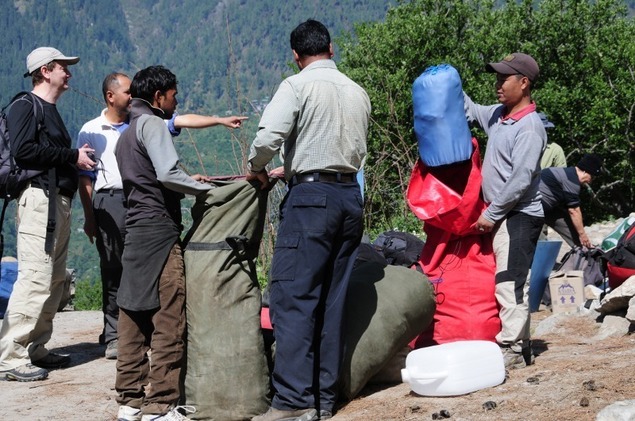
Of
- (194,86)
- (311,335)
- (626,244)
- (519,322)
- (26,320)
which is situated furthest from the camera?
(194,86)

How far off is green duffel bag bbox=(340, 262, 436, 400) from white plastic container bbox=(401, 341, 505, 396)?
221 mm

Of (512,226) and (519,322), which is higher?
(512,226)

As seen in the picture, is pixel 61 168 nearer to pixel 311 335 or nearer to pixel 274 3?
pixel 311 335

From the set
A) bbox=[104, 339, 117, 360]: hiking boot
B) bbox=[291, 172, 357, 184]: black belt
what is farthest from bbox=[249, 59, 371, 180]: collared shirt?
bbox=[104, 339, 117, 360]: hiking boot

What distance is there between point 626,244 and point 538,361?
144cm

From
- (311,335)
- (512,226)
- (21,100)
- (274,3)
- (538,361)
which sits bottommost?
(538,361)

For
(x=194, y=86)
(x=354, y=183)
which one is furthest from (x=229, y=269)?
(x=194, y=86)

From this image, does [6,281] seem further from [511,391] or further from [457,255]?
[511,391]

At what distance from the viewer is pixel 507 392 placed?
15.8ft

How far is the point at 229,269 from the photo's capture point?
5.00 metres

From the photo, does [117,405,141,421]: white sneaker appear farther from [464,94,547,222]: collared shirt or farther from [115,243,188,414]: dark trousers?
[464,94,547,222]: collared shirt

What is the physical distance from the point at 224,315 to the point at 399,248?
8.18 ft

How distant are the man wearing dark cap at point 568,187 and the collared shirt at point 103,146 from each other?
3.56 m

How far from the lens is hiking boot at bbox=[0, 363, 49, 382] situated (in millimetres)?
6074
